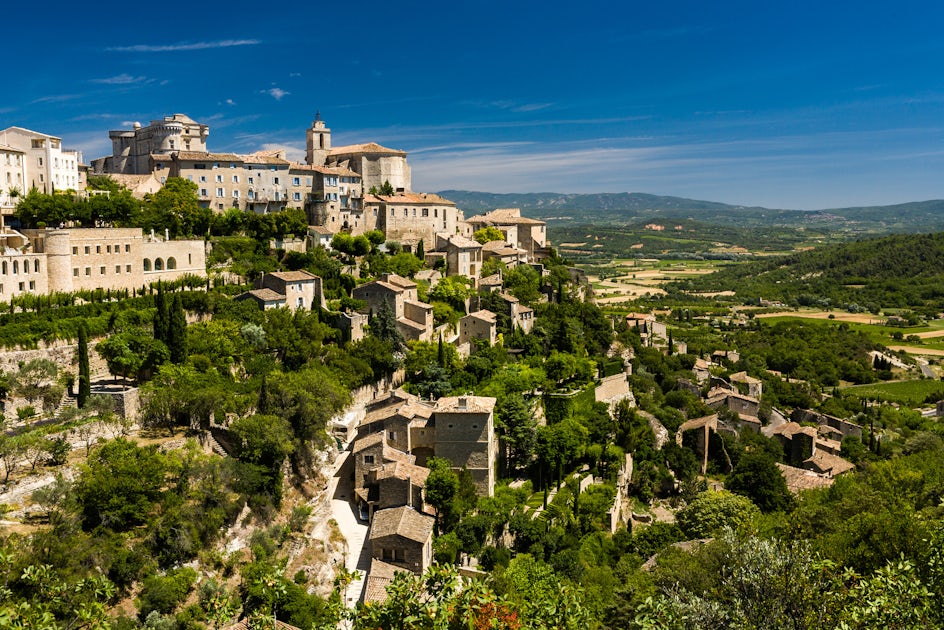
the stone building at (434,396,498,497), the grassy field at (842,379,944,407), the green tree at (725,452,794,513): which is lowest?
the grassy field at (842,379,944,407)

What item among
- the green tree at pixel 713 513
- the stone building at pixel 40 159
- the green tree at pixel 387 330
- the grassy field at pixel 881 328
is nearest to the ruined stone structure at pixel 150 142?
the stone building at pixel 40 159

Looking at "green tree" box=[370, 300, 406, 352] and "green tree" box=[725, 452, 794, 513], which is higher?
"green tree" box=[370, 300, 406, 352]

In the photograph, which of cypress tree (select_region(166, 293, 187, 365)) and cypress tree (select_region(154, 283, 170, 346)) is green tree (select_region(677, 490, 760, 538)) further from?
cypress tree (select_region(154, 283, 170, 346))

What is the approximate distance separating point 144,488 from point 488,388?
18.8 metres

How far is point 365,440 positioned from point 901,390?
62.1m

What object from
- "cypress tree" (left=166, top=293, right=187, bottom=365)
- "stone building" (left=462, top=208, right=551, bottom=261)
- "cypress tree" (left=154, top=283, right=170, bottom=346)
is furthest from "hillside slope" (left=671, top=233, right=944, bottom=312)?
"cypress tree" (left=154, top=283, right=170, bottom=346)

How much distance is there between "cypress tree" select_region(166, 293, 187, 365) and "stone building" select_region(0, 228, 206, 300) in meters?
6.60

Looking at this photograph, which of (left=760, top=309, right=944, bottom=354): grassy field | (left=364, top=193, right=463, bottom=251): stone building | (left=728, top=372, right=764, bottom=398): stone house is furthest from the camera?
(left=760, top=309, right=944, bottom=354): grassy field

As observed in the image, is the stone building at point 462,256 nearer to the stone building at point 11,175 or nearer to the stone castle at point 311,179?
the stone castle at point 311,179

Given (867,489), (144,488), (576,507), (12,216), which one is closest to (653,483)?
(576,507)

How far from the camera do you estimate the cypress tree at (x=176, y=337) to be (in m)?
34.6

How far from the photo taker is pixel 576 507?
34406 mm

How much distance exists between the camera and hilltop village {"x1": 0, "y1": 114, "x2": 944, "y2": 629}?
18953mm

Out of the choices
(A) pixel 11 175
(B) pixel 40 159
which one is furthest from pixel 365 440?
(B) pixel 40 159
